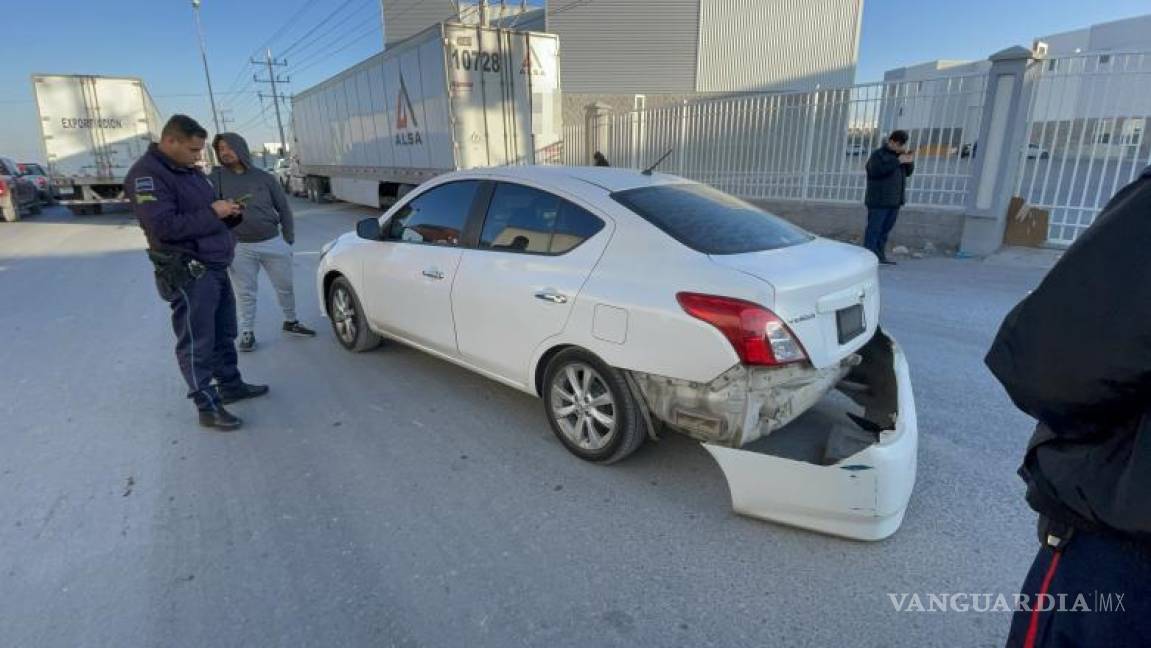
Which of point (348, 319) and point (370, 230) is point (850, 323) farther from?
point (348, 319)

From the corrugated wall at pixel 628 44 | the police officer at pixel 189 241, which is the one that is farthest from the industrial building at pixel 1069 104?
the corrugated wall at pixel 628 44

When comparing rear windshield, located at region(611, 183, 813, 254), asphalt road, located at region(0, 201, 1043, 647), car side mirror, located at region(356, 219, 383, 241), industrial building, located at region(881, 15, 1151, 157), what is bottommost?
asphalt road, located at region(0, 201, 1043, 647)

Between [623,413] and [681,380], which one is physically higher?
[681,380]

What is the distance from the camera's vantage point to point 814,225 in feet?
33.1

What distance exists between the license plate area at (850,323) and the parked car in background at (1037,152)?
23.0 feet

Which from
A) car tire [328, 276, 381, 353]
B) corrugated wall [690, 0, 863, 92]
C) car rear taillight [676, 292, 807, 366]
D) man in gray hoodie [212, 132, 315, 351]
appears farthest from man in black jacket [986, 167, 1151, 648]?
corrugated wall [690, 0, 863, 92]

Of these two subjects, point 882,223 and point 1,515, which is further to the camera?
point 882,223

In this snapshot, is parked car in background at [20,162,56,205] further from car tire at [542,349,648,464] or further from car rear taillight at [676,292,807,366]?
car rear taillight at [676,292,807,366]

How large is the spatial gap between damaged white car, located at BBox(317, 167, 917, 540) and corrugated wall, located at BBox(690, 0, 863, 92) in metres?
23.0

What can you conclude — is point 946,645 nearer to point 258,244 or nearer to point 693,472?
point 693,472

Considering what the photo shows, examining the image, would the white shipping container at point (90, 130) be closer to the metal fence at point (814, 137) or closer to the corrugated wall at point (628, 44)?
the metal fence at point (814, 137)

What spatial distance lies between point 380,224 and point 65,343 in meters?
3.52

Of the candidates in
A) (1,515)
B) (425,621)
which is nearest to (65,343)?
(1,515)

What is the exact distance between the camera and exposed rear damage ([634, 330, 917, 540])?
239cm
